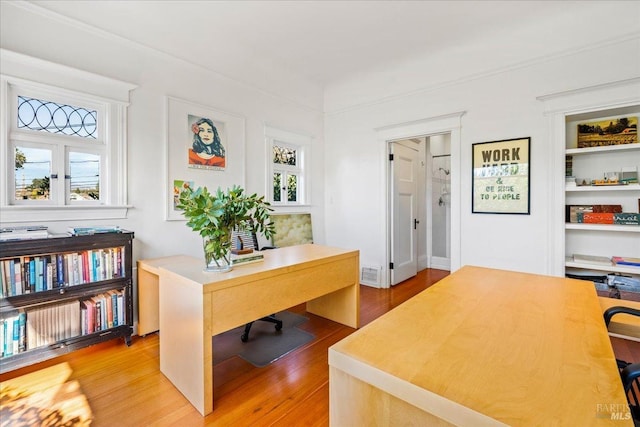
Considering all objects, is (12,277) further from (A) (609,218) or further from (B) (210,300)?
(A) (609,218)

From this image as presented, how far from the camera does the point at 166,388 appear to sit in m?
1.89

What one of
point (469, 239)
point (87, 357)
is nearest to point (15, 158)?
point (87, 357)

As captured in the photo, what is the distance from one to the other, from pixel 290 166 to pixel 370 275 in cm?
198

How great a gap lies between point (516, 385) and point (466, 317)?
1.31 feet

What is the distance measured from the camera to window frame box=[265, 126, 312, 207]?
392cm

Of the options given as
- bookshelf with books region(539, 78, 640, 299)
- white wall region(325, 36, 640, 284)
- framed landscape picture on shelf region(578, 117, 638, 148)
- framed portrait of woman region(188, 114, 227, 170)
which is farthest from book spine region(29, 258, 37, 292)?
framed landscape picture on shelf region(578, 117, 638, 148)

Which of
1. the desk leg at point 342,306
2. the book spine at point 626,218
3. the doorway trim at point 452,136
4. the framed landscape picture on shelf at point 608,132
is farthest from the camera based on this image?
the doorway trim at point 452,136

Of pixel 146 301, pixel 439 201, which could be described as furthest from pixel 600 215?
pixel 146 301

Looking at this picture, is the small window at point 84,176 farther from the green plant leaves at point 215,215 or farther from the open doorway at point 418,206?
the open doorway at point 418,206

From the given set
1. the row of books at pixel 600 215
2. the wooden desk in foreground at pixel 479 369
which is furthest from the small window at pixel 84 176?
the row of books at pixel 600 215

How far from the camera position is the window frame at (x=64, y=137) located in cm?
211

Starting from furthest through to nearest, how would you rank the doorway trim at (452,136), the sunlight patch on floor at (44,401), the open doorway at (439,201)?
the open doorway at (439,201) < the doorway trim at (452,136) < the sunlight patch on floor at (44,401)

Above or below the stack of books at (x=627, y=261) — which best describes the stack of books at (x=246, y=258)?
above

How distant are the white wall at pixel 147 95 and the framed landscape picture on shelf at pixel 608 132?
3474 millimetres
